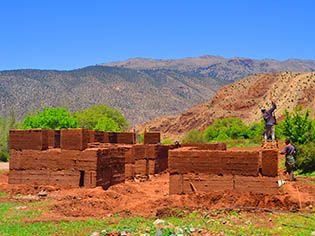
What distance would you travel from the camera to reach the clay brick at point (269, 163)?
13750 mm

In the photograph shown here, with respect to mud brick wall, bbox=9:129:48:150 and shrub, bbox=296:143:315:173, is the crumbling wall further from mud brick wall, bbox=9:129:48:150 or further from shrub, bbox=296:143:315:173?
shrub, bbox=296:143:315:173

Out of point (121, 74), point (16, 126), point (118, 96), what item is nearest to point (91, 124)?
point (16, 126)

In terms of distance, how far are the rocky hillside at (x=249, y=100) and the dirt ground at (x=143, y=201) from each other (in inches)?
2013

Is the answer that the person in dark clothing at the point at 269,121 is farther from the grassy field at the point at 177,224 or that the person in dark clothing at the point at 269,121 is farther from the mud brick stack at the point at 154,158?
the grassy field at the point at 177,224

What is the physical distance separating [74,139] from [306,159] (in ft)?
30.3

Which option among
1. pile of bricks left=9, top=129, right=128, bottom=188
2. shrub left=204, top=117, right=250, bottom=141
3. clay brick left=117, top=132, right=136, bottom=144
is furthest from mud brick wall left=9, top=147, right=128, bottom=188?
shrub left=204, top=117, right=250, bottom=141

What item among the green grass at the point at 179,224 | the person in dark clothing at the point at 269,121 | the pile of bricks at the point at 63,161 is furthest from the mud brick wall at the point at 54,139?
the person in dark clothing at the point at 269,121

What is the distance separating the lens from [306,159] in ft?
70.6

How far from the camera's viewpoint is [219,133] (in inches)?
1986

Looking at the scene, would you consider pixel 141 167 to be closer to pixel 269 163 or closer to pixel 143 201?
pixel 143 201

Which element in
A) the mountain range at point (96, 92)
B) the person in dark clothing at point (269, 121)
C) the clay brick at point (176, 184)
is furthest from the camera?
the mountain range at point (96, 92)

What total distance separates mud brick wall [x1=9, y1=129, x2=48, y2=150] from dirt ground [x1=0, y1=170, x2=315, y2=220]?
1335 millimetres

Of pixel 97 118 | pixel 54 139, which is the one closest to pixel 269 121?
pixel 54 139

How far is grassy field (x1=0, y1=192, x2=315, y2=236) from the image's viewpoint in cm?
1040
